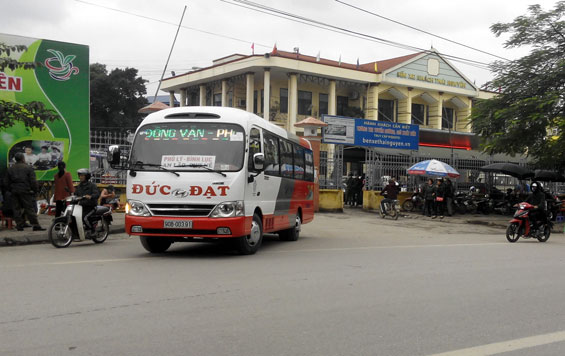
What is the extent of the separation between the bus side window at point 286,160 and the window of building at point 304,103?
92.1 ft

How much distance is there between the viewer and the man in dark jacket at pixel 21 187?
1248 cm

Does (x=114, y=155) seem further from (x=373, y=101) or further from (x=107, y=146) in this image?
(x=373, y=101)

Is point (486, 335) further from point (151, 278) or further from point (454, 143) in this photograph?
point (454, 143)

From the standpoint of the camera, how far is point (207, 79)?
40875mm

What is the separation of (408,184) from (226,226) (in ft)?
62.2

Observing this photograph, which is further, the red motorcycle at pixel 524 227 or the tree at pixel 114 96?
the tree at pixel 114 96

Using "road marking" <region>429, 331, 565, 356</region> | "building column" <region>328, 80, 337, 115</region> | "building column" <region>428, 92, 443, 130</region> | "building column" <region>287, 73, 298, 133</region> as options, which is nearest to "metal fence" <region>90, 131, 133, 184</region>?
"road marking" <region>429, 331, 565, 356</region>

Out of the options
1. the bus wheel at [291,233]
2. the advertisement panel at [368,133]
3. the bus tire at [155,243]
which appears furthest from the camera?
the advertisement panel at [368,133]

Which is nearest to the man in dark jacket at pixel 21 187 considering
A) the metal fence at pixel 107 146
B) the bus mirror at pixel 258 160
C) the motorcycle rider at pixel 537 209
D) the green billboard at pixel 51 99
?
the green billboard at pixel 51 99

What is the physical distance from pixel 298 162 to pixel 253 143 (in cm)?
392

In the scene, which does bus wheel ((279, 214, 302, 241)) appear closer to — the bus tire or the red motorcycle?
the bus tire

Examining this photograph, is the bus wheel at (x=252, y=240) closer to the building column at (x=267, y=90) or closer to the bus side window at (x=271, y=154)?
the bus side window at (x=271, y=154)

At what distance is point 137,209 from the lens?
30.8 ft

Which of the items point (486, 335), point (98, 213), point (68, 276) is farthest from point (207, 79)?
point (486, 335)
